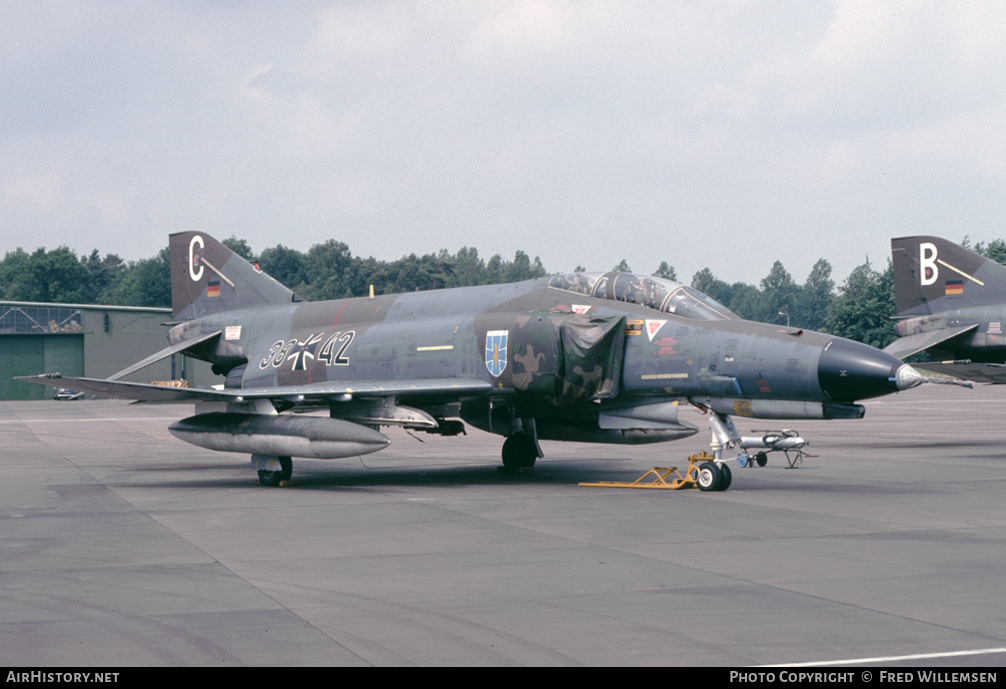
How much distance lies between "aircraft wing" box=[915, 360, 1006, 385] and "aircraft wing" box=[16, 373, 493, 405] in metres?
10.7

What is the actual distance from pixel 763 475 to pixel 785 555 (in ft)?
24.9

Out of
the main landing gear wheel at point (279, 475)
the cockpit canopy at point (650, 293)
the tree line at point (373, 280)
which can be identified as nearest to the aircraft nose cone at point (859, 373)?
the cockpit canopy at point (650, 293)

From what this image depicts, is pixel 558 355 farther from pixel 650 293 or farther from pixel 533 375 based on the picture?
pixel 650 293

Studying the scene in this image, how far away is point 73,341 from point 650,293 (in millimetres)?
64142

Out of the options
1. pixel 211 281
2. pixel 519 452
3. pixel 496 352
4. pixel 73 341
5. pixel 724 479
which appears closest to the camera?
pixel 724 479

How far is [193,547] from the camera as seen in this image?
9.41 meters

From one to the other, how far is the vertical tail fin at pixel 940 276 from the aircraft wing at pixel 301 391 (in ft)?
46.5

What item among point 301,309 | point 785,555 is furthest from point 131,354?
point 785,555

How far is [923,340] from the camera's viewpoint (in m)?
23.4

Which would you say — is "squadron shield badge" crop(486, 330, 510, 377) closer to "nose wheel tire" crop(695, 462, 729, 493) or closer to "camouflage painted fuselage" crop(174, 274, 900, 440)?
"camouflage painted fuselage" crop(174, 274, 900, 440)

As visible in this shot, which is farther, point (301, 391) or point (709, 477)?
point (301, 391)

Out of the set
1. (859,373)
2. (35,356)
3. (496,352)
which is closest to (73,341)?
(35,356)

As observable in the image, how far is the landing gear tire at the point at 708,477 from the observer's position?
13.4 m

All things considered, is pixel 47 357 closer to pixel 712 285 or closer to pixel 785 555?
pixel 785 555
